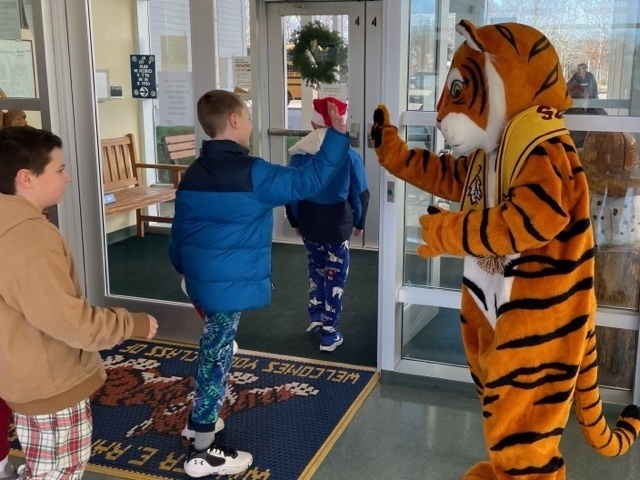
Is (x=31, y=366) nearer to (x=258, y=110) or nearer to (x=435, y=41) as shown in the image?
(x=435, y=41)

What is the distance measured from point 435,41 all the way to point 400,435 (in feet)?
5.63

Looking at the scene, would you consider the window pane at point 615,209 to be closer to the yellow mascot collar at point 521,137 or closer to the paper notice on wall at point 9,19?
the yellow mascot collar at point 521,137

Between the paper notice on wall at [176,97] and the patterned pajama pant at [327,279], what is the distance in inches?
38.5

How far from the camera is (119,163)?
471 cm

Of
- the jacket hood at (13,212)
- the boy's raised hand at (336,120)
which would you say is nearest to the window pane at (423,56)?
the boy's raised hand at (336,120)

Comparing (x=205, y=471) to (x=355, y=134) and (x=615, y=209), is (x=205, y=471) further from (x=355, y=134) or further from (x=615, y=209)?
(x=355, y=134)

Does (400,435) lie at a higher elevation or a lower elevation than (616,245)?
lower

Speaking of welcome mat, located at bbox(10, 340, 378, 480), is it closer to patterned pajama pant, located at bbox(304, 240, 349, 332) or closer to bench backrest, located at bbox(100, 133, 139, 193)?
patterned pajama pant, located at bbox(304, 240, 349, 332)

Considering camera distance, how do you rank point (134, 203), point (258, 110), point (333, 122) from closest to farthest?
point (333, 122) < point (134, 203) < point (258, 110)

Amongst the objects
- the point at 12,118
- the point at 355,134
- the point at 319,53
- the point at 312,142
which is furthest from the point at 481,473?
the point at 319,53

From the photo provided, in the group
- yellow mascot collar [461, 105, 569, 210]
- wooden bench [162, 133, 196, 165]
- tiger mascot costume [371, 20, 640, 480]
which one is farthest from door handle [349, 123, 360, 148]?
yellow mascot collar [461, 105, 569, 210]

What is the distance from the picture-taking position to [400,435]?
286cm

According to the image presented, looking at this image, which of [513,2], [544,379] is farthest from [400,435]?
[513,2]

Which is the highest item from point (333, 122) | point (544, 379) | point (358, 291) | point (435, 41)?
point (435, 41)
